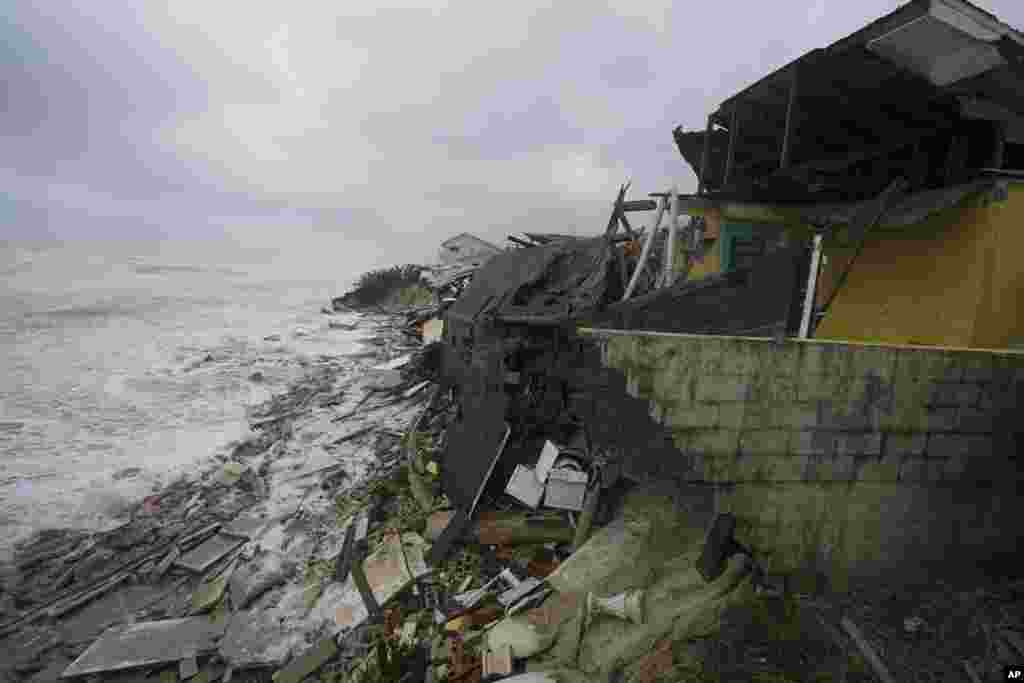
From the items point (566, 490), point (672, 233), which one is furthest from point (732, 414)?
point (672, 233)

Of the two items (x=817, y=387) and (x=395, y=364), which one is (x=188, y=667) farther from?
(x=395, y=364)

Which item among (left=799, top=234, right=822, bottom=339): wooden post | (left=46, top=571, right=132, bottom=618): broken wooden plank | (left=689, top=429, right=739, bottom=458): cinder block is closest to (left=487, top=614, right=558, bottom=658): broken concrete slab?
(left=689, top=429, right=739, bottom=458): cinder block

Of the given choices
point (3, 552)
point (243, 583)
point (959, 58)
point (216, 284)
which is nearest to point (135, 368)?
point (3, 552)

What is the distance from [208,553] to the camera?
26.2ft

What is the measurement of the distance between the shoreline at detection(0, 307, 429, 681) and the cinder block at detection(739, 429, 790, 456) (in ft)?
19.4

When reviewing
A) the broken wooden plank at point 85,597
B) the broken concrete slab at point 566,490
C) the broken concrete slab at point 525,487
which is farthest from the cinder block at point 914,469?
the broken wooden plank at point 85,597

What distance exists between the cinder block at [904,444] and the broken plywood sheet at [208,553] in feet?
30.9

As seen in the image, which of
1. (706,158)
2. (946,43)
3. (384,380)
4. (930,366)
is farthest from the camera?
(384,380)

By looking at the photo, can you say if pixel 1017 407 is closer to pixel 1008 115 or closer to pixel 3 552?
pixel 1008 115

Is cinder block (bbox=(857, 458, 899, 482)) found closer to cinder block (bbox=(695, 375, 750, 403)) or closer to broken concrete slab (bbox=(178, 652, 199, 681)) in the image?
cinder block (bbox=(695, 375, 750, 403))

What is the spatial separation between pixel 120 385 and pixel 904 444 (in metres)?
20.9

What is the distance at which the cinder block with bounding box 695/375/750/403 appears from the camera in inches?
155

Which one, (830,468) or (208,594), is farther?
(208,594)

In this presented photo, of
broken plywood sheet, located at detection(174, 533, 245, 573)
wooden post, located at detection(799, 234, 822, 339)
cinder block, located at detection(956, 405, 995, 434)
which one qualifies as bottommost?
broken plywood sheet, located at detection(174, 533, 245, 573)
